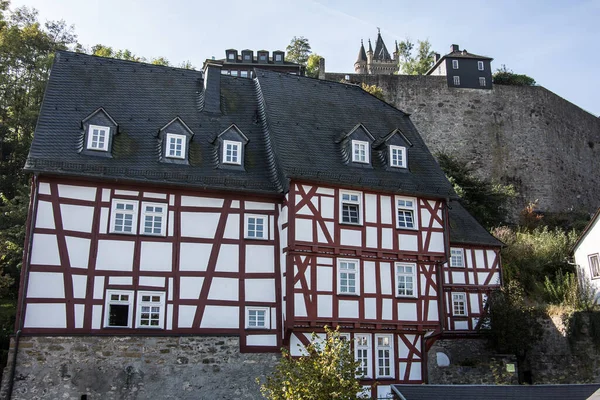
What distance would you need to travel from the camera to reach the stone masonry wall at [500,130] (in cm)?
4622

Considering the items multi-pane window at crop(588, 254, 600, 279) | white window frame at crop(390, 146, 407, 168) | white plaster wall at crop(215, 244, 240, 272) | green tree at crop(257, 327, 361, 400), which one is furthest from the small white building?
green tree at crop(257, 327, 361, 400)

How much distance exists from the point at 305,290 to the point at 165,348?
4.15 meters

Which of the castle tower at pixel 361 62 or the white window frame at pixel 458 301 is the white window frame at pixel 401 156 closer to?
the white window frame at pixel 458 301

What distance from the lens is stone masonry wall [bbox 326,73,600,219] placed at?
4622 centimetres

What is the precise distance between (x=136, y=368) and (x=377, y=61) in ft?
235

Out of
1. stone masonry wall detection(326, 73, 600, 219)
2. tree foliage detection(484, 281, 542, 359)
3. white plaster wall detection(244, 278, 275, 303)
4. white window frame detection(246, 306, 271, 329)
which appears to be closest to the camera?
white window frame detection(246, 306, 271, 329)

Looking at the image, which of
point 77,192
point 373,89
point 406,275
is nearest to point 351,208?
point 406,275

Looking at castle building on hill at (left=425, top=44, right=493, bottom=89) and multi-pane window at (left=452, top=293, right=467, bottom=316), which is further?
castle building on hill at (left=425, top=44, right=493, bottom=89)

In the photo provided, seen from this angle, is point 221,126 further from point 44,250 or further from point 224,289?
point 44,250

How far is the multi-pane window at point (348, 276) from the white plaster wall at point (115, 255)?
5950 mm

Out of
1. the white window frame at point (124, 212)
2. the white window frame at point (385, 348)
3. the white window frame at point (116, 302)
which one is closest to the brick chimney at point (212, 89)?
the white window frame at point (124, 212)

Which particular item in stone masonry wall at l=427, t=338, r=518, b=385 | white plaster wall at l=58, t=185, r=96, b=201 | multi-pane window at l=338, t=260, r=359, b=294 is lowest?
stone masonry wall at l=427, t=338, r=518, b=385

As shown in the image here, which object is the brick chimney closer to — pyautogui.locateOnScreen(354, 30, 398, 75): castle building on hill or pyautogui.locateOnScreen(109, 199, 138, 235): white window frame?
pyautogui.locateOnScreen(109, 199, 138, 235): white window frame

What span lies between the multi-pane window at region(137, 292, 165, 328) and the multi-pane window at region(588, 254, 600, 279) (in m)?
17.2
